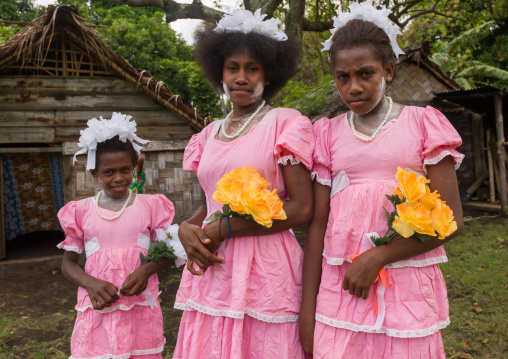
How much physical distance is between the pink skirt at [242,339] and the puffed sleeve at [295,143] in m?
0.69

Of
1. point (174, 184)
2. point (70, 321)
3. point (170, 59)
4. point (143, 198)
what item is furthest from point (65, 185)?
point (170, 59)

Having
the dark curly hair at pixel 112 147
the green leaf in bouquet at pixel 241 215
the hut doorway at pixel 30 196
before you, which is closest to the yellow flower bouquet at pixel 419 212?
the green leaf in bouquet at pixel 241 215

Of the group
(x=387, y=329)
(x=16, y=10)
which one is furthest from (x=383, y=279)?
(x=16, y=10)

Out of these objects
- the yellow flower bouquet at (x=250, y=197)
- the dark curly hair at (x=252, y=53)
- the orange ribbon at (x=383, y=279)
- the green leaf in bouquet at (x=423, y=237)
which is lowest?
the orange ribbon at (x=383, y=279)

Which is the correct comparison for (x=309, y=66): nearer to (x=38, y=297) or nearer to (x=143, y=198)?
(x=38, y=297)

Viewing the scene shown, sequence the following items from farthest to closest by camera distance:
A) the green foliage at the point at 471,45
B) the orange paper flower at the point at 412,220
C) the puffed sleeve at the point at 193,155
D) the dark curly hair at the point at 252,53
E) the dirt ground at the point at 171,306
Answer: the green foliage at the point at 471,45 → the dirt ground at the point at 171,306 → the puffed sleeve at the point at 193,155 → the dark curly hair at the point at 252,53 → the orange paper flower at the point at 412,220

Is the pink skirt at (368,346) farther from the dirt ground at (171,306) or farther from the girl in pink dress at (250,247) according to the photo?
the dirt ground at (171,306)

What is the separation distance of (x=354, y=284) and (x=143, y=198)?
154cm

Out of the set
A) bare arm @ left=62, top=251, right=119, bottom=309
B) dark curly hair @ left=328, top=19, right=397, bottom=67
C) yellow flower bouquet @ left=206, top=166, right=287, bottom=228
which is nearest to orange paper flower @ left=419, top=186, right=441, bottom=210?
yellow flower bouquet @ left=206, top=166, right=287, bottom=228

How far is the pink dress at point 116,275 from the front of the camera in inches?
88.0

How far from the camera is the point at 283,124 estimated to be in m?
1.80

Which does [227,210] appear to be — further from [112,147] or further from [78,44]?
[78,44]

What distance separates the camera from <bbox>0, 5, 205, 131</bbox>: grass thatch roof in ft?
18.0

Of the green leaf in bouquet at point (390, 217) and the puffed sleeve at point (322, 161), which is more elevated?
the puffed sleeve at point (322, 161)
